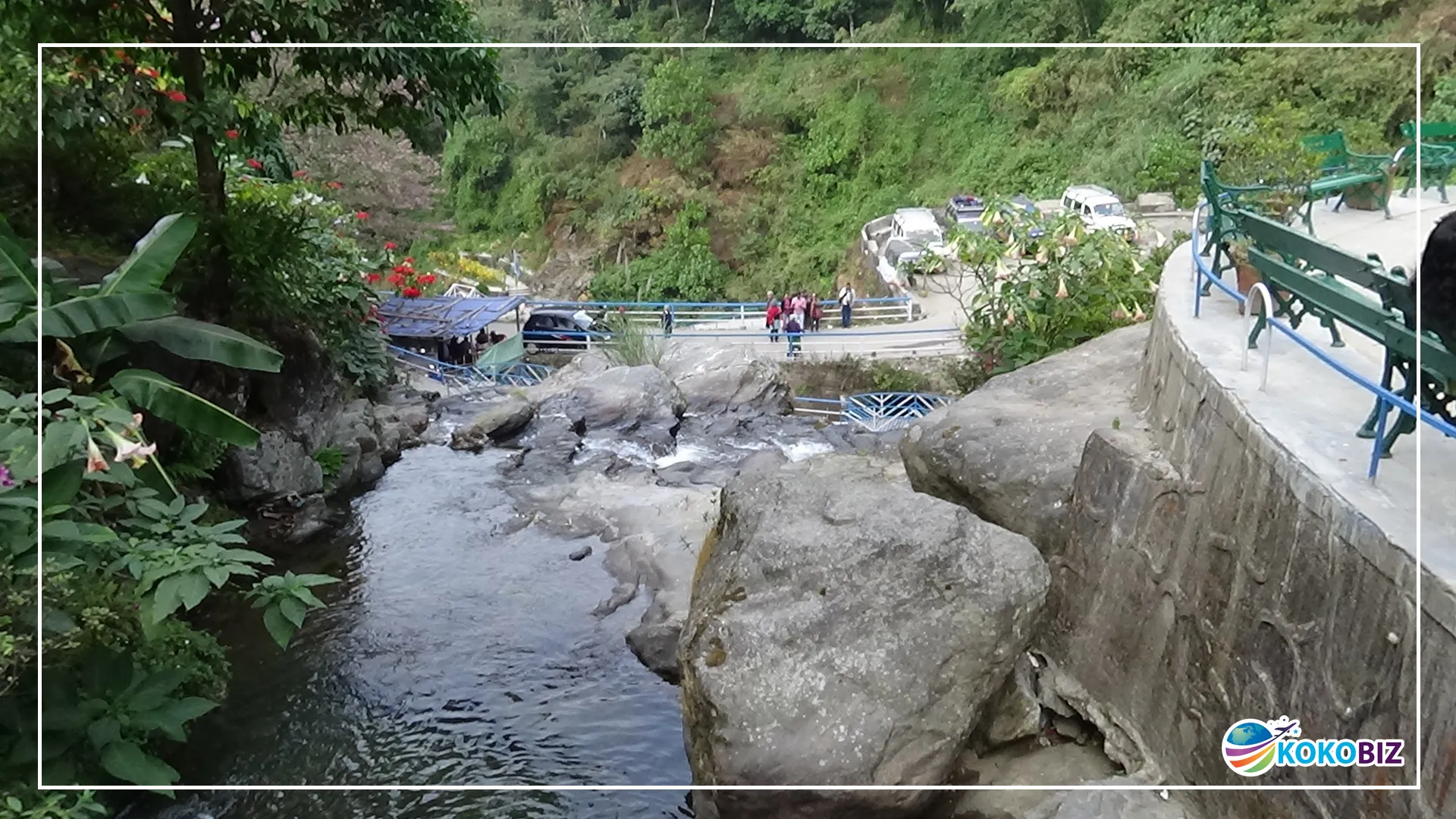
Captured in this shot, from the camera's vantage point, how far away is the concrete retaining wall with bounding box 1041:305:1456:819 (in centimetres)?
264

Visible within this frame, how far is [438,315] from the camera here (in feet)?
55.8

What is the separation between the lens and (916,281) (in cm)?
1759

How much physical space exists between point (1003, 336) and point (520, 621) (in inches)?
236

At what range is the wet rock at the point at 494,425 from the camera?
11195 millimetres

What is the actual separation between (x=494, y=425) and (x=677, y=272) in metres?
14.2

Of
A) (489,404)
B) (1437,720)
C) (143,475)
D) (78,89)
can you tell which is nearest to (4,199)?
(78,89)

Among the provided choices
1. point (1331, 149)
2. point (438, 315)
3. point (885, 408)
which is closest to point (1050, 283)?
point (1331, 149)

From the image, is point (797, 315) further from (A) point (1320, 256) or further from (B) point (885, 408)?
(A) point (1320, 256)

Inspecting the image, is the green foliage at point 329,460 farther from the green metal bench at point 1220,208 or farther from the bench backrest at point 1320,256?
the bench backrest at point 1320,256

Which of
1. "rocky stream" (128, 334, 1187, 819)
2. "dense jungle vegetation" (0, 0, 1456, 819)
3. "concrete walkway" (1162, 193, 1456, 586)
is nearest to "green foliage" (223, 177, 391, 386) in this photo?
"dense jungle vegetation" (0, 0, 1456, 819)

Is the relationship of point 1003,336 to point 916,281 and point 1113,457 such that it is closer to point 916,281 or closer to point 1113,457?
point 1113,457

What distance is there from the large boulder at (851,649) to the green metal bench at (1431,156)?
4.61 m

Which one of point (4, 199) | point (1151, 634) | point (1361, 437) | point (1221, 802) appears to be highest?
point (4, 199)

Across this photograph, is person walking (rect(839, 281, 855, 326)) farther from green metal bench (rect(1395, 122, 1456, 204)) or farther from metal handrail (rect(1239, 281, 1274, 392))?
metal handrail (rect(1239, 281, 1274, 392))
